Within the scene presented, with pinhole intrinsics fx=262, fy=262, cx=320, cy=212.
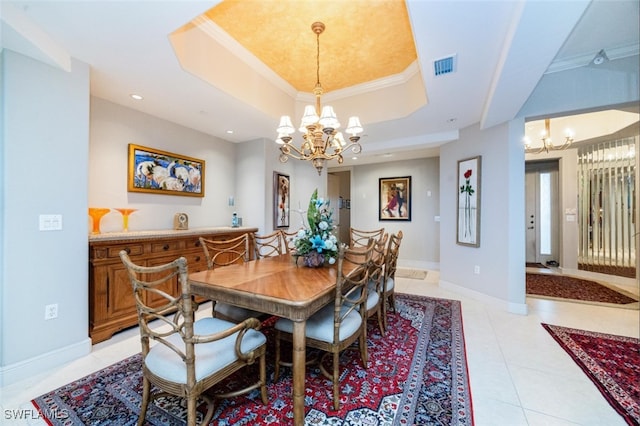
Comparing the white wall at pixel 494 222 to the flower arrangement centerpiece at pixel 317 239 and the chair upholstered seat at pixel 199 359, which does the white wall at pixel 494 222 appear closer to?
the flower arrangement centerpiece at pixel 317 239

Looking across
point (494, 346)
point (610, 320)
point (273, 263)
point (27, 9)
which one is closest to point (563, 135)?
point (610, 320)

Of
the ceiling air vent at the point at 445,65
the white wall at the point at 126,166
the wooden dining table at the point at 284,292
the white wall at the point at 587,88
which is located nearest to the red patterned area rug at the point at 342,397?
the wooden dining table at the point at 284,292

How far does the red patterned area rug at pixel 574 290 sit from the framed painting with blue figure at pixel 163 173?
17.5ft

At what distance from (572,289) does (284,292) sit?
16.8 ft

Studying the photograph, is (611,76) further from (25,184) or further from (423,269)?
(25,184)

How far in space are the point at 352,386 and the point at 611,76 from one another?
3873mm

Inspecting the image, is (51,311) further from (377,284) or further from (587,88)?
(587,88)

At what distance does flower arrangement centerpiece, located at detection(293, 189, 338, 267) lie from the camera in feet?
6.96

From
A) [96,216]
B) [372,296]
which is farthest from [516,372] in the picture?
[96,216]

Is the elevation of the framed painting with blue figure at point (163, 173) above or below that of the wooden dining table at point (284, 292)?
above

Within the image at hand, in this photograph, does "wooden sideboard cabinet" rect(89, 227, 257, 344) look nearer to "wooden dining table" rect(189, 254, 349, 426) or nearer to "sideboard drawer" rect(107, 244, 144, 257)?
"sideboard drawer" rect(107, 244, 144, 257)

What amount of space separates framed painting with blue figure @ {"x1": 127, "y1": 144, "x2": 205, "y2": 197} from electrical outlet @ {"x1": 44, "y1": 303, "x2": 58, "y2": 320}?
1.48 m

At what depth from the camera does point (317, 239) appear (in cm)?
212

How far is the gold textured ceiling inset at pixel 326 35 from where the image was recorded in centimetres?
225
